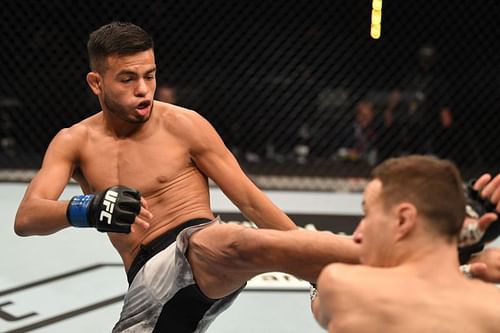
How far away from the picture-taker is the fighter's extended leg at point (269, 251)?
154cm

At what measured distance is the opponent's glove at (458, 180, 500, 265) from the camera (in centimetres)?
147

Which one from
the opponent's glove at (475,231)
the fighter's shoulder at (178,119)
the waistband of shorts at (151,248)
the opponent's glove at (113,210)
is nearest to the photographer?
the opponent's glove at (475,231)

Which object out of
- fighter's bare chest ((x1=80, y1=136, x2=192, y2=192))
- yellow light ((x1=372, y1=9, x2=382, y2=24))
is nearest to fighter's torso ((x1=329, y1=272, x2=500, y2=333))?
fighter's bare chest ((x1=80, y1=136, x2=192, y2=192))

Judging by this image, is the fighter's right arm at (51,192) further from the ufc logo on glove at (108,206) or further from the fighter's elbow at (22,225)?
the ufc logo on glove at (108,206)

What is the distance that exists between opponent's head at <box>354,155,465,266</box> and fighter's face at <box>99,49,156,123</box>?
3.07 ft

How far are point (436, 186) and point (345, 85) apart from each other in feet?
15.0

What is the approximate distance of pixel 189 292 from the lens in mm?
1781

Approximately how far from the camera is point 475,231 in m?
1.47

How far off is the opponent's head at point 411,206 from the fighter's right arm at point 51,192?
2.96 ft

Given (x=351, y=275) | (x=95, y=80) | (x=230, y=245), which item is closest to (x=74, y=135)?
(x=95, y=80)

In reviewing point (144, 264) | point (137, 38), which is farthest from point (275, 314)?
point (137, 38)

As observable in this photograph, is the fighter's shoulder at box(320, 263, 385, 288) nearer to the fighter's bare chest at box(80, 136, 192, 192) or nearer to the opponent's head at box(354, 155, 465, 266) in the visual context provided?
the opponent's head at box(354, 155, 465, 266)

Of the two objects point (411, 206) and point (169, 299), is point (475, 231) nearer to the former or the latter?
point (411, 206)

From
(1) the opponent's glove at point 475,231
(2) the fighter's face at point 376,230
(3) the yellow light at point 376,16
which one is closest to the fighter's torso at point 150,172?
(1) the opponent's glove at point 475,231
